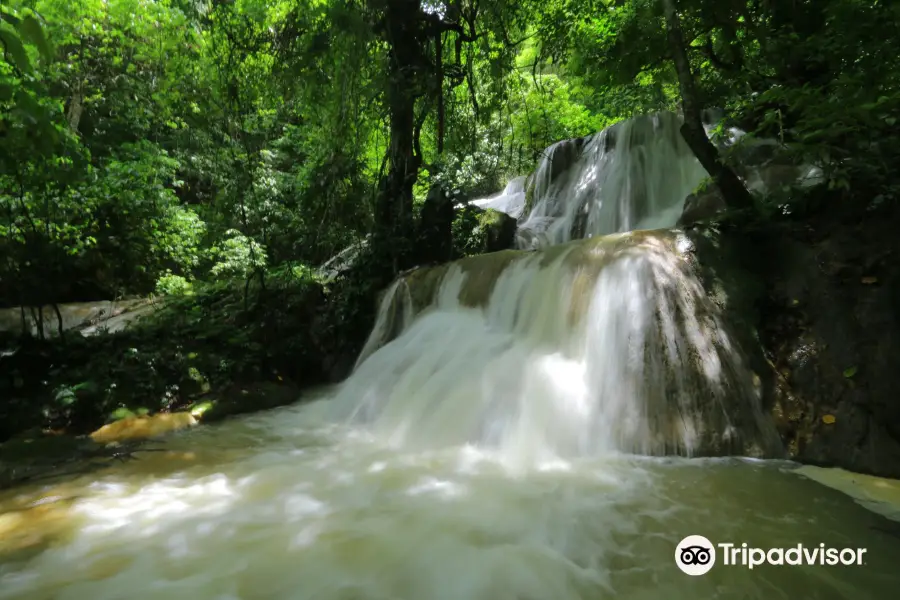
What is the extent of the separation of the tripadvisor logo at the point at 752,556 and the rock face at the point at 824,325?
1.28 m

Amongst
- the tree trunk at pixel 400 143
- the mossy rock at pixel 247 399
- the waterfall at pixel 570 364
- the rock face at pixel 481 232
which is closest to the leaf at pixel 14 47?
the waterfall at pixel 570 364

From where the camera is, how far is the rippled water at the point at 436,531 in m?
1.92

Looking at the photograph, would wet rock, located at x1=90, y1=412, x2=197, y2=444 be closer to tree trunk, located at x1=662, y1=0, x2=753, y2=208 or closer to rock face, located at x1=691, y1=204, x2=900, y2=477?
rock face, located at x1=691, y1=204, x2=900, y2=477

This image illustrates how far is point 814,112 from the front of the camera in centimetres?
346

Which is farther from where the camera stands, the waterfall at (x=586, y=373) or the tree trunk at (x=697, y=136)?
the tree trunk at (x=697, y=136)

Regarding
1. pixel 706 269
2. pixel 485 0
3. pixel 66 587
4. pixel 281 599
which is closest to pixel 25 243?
pixel 66 587

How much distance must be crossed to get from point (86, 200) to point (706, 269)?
7.88 metres

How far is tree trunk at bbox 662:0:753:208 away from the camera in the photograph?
434 cm

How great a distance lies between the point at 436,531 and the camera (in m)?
2.37

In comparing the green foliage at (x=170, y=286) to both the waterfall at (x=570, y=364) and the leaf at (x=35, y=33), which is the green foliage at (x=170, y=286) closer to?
the waterfall at (x=570, y=364)

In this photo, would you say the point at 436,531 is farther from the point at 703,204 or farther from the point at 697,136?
the point at 703,204

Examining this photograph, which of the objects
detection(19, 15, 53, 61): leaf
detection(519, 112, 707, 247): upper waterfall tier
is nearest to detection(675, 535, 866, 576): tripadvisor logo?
detection(19, 15, 53, 61): leaf

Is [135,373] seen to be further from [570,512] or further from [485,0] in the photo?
[485,0]

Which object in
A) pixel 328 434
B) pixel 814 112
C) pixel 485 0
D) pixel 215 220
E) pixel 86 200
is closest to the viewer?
pixel 814 112
